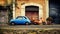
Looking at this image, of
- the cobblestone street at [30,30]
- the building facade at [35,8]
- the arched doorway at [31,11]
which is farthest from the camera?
the arched doorway at [31,11]

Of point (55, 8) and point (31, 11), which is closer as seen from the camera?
point (55, 8)

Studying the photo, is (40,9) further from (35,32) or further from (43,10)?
(35,32)

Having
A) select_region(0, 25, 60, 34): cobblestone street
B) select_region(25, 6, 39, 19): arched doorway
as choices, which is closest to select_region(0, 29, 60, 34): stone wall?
select_region(0, 25, 60, 34): cobblestone street

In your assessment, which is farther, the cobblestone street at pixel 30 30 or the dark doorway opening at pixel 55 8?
the dark doorway opening at pixel 55 8

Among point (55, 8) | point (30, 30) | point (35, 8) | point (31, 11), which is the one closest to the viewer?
point (30, 30)

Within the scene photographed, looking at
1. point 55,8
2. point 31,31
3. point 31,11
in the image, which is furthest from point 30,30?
point 31,11

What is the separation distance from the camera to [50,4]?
90.7 feet

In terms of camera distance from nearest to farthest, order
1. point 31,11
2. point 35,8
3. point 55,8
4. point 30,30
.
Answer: point 30,30
point 55,8
point 35,8
point 31,11

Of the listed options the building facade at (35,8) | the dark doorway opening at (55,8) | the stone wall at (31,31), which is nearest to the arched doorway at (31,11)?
the building facade at (35,8)

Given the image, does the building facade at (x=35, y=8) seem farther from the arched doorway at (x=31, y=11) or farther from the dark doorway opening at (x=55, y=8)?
the dark doorway opening at (x=55, y=8)

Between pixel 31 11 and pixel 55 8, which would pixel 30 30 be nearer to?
pixel 55 8

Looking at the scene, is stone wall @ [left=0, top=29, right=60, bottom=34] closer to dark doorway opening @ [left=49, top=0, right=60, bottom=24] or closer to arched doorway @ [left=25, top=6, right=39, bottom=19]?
dark doorway opening @ [left=49, top=0, right=60, bottom=24]

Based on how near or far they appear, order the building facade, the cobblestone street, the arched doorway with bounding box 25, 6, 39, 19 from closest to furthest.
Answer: the cobblestone street, the building facade, the arched doorway with bounding box 25, 6, 39, 19

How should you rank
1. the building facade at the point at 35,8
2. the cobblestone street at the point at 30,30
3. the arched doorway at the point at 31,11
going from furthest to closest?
the arched doorway at the point at 31,11 < the building facade at the point at 35,8 < the cobblestone street at the point at 30,30
